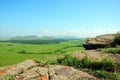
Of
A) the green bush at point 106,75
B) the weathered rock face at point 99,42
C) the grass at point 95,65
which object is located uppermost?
the weathered rock face at point 99,42

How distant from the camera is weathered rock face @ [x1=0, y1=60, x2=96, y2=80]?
644 centimetres

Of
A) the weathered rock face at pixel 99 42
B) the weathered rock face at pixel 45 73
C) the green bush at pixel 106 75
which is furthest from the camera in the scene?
the weathered rock face at pixel 99 42

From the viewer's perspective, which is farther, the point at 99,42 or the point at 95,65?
the point at 99,42

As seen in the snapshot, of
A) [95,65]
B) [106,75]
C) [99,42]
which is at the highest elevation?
[99,42]

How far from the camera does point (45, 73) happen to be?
684 centimetres

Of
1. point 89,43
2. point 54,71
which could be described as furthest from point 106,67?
point 89,43

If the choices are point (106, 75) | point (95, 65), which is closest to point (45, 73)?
point (95, 65)

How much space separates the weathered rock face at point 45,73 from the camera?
253 inches

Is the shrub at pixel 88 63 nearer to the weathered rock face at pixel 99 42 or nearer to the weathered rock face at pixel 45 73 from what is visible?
the weathered rock face at pixel 45 73

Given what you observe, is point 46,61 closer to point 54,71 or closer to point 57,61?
point 57,61

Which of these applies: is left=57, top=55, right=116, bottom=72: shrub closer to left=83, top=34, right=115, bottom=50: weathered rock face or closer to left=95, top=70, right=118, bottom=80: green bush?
left=95, top=70, right=118, bottom=80: green bush

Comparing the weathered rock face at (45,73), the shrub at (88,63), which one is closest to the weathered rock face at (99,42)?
the shrub at (88,63)

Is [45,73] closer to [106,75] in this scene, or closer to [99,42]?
[106,75]

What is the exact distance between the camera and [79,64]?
7660mm
